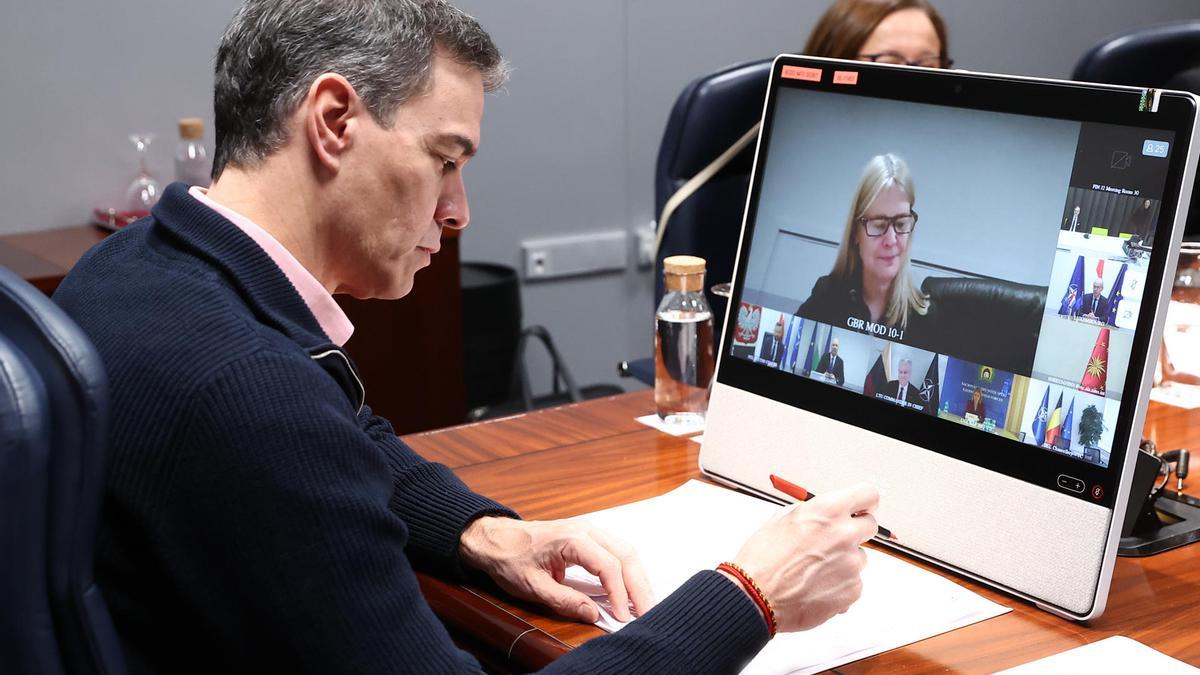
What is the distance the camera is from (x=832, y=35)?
8.66 feet

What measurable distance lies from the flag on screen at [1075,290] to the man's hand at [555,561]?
434 mm

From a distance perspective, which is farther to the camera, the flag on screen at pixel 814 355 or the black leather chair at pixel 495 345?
the black leather chair at pixel 495 345

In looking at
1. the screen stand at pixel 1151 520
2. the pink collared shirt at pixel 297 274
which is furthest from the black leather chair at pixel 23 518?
the screen stand at pixel 1151 520

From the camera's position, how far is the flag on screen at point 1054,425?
113 centimetres

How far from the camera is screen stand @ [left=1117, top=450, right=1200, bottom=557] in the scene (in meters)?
1.25

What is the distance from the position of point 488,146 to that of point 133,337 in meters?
2.88

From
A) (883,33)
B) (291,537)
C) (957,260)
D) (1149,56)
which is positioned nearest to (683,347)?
(957,260)

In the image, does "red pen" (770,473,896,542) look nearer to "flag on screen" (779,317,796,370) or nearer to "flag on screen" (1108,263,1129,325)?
"flag on screen" (779,317,796,370)

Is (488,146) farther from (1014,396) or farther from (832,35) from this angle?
(1014,396)

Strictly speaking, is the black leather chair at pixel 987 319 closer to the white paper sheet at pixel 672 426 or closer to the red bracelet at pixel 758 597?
the red bracelet at pixel 758 597

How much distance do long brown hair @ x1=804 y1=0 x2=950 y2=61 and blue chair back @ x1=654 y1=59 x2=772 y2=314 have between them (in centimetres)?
30

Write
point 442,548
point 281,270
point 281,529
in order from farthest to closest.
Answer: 1. point 442,548
2. point 281,270
3. point 281,529

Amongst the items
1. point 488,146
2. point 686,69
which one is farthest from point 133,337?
point 686,69

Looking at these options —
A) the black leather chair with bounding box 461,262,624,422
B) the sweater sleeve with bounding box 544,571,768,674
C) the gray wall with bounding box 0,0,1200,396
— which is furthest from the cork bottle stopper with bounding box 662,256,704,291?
the gray wall with bounding box 0,0,1200,396
